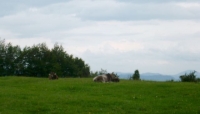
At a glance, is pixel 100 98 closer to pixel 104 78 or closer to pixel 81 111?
pixel 81 111

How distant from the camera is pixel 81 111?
61.6 feet

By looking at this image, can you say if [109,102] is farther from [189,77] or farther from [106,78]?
[189,77]

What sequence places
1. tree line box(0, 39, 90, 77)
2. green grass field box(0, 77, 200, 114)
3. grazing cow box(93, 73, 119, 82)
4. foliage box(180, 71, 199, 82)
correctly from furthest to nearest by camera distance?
tree line box(0, 39, 90, 77) → foliage box(180, 71, 199, 82) → grazing cow box(93, 73, 119, 82) → green grass field box(0, 77, 200, 114)

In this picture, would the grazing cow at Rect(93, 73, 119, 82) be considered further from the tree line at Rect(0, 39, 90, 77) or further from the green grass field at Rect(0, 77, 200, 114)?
the tree line at Rect(0, 39, 90, 77)

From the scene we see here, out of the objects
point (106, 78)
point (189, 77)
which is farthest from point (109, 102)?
point (189, 77)

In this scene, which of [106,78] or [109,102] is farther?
[106,78]

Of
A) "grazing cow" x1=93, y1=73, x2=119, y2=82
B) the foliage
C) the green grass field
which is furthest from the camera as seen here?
the foliage

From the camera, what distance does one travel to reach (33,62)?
75.9 meters

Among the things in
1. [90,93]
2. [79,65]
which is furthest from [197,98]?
[79,65]

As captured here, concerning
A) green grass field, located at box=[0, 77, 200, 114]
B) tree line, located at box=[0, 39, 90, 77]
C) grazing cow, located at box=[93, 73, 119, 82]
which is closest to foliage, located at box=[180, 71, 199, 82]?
grazing cow, located at box=[93, 73, 119, 82]

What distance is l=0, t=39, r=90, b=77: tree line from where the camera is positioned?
7506cm

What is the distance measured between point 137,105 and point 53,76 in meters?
22.0

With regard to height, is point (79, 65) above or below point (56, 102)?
above

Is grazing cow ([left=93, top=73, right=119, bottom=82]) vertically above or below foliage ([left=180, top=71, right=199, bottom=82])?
below
